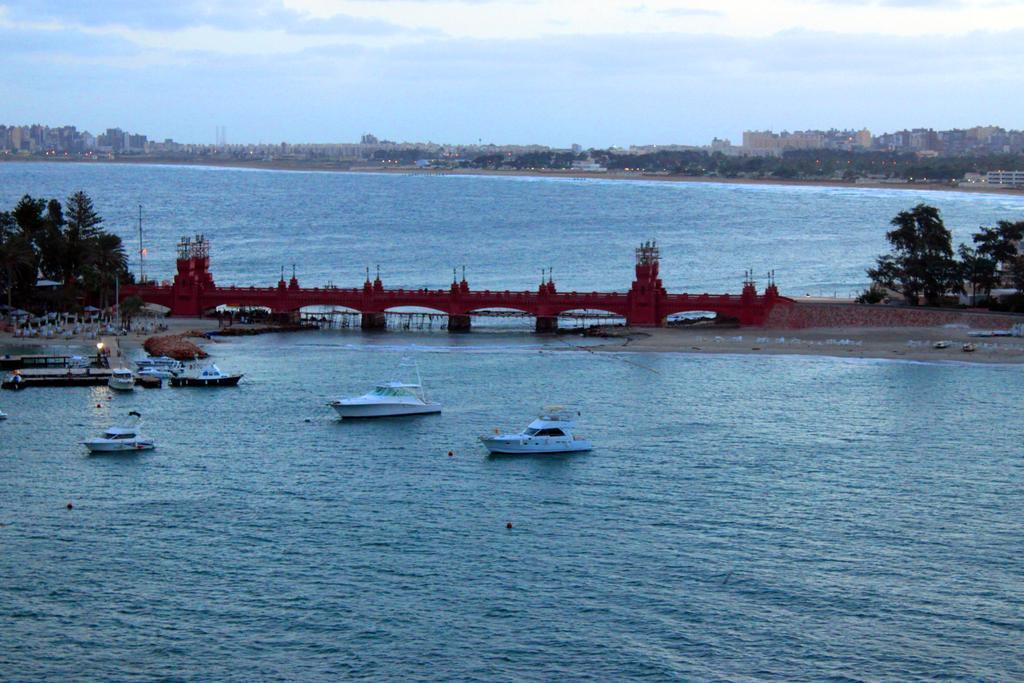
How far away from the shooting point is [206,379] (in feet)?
231

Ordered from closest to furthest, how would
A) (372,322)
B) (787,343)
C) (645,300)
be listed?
(787,343)
(645,300)
(372,322)

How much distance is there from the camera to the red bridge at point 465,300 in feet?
298

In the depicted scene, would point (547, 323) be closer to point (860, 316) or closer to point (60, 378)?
point (860, 316)

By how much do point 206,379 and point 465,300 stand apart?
83.7ft

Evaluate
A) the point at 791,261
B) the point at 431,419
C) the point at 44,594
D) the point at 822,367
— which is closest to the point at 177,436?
the point at 431,419

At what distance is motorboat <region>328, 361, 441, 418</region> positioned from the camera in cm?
6316

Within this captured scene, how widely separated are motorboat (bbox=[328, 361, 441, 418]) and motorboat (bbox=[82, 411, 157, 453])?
920cm

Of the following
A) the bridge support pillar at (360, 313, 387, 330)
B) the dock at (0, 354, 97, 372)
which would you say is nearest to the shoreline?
the dock at (0, 354, 97, 372)

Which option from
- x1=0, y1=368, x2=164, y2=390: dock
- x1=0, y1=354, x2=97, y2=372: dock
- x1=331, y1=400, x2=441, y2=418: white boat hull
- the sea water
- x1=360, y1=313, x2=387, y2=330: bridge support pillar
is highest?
x1=360, y1=313, x2=387, y2=330: bridge support pillar

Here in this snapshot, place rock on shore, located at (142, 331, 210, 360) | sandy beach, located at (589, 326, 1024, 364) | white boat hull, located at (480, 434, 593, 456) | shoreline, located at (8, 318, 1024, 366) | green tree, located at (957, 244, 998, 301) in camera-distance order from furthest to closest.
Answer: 1. green tree, located at (957, 244, 998, 301)
2. shoreline, located at (8, 318, 1024, 366)
3. sandy beach, located at (589, 326, 1024, 364)
4. rock on shore, located at (142, 331, 210, 360)
5. white boat hull, located at (480, 434, 593, 456)

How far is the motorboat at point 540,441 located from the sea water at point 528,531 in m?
0.80

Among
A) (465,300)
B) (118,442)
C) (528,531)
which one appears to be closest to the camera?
(528,531)

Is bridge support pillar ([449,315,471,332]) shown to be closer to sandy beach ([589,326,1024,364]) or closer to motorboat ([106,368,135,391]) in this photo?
sandy beach ([589,326,1024,364])

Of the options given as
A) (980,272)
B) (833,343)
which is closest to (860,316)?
(833,343)
